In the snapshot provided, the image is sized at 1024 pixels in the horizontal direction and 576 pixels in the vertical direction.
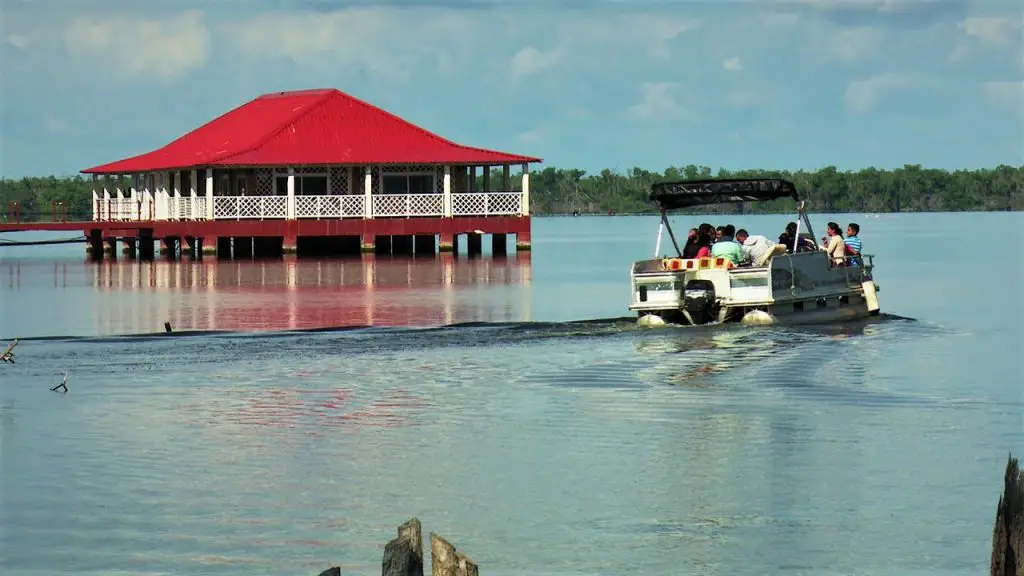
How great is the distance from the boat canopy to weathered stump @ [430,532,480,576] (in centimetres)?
1845

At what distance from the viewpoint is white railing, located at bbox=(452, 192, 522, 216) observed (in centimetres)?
6003

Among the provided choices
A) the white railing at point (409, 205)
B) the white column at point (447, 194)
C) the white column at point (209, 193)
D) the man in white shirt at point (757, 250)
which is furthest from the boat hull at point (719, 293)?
the white column at point (209, 193)

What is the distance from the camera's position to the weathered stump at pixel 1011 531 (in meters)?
9.83

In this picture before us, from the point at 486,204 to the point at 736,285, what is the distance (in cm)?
3388

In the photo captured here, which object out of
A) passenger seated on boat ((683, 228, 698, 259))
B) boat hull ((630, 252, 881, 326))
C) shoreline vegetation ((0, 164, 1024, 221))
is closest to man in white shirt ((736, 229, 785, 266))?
boat hull ((630, 252, 881, 326))

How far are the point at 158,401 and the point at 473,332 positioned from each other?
866 cm

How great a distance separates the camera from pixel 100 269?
177 ft

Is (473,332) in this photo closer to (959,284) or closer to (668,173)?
(959,284)

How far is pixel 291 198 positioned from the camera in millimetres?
58000

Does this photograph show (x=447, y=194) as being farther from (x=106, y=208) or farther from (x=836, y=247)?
(x=836, y=247)

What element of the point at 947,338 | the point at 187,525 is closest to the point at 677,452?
the point at 187,525

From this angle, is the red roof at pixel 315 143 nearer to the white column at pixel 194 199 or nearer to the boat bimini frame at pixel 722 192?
the white column at pixel 194 199

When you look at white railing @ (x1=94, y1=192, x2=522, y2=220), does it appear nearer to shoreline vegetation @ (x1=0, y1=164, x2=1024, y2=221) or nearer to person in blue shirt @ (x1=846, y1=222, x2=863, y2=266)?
person in blue shirt @ (x1=846, y1=222, x2=863, y2=266)

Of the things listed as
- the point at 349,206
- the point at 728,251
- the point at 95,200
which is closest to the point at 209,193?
the point at 349,206
